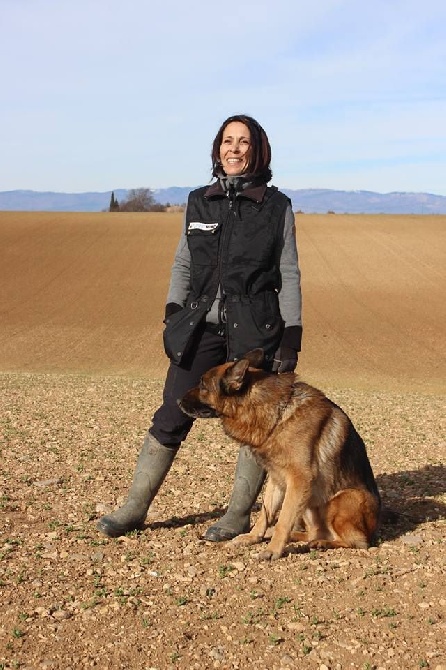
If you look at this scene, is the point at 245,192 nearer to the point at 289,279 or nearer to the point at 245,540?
the point at 289,279

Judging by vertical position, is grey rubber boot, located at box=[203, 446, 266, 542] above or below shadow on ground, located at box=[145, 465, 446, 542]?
above

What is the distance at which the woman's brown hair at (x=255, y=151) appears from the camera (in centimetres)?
579

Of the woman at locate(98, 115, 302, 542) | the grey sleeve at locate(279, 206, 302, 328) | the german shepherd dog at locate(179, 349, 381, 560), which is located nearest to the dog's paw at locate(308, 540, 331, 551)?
the german shepherd dog at locate(179, 349, 381, 560)

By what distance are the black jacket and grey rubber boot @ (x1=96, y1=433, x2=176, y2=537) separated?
2.55 ft

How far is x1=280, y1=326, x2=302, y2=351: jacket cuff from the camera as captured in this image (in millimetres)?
5801

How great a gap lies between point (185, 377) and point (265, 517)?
1225mm

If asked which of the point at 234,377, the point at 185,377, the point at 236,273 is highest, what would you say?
the point at 236,273

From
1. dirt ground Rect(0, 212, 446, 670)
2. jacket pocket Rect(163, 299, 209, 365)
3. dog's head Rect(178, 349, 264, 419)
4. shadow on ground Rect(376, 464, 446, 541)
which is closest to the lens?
dirt ground Rect(0, 212, 446, 670)

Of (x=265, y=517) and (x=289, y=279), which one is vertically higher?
(x=289, y=279)

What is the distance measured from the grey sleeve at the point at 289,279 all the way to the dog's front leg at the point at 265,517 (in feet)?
4.08

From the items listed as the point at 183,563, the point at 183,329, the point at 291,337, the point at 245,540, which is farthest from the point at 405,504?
the point at 183,329

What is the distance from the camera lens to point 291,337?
580cm

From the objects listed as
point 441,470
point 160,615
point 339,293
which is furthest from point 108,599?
point 339,293

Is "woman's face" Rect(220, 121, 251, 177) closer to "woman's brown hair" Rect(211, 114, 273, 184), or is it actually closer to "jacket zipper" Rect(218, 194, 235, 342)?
"woman's brown hair" Rect(211, 114, 273, 184)
